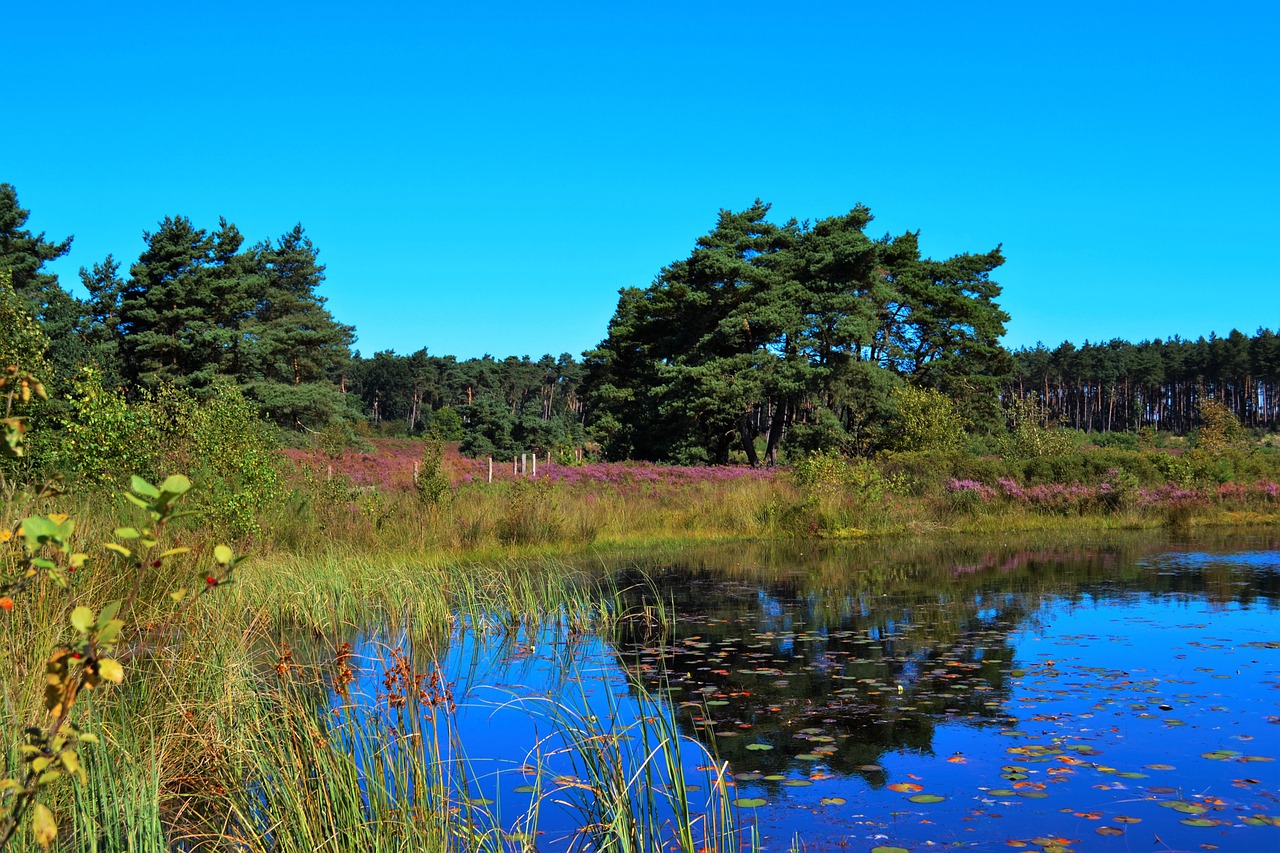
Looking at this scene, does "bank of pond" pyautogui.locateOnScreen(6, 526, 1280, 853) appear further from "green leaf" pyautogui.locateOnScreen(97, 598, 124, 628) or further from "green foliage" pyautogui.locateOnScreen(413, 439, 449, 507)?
"green foliage" pyautogui.locateOnScreen(413, 439, 449, 507)

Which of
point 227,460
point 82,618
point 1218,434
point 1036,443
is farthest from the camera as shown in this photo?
point 1218,434

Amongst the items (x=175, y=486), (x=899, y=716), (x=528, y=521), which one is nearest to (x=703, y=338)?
(x=528, y=521)

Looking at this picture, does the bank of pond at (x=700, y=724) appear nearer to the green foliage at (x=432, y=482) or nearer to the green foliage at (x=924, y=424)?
the green foliage at (x=432, y=482)

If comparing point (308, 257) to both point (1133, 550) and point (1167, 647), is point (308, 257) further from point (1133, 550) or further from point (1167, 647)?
point (1167, 647)

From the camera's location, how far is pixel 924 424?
2939 centimetres

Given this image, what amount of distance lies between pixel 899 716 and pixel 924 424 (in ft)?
78.4

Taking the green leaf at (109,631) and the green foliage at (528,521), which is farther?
the green foliage at (528,521)

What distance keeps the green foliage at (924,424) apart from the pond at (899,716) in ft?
52.6

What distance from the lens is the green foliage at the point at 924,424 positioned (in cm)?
2881

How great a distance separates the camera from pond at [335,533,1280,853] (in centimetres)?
456

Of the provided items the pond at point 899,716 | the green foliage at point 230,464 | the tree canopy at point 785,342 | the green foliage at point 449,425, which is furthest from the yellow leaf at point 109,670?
the green foliage at point 449,425

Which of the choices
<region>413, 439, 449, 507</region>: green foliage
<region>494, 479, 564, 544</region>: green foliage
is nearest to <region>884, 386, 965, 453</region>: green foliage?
<region>494, 479, 564, 544</region>: green foliage

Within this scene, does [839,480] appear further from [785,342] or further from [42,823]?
[42,823]

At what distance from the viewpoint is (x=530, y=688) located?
7.13 m
